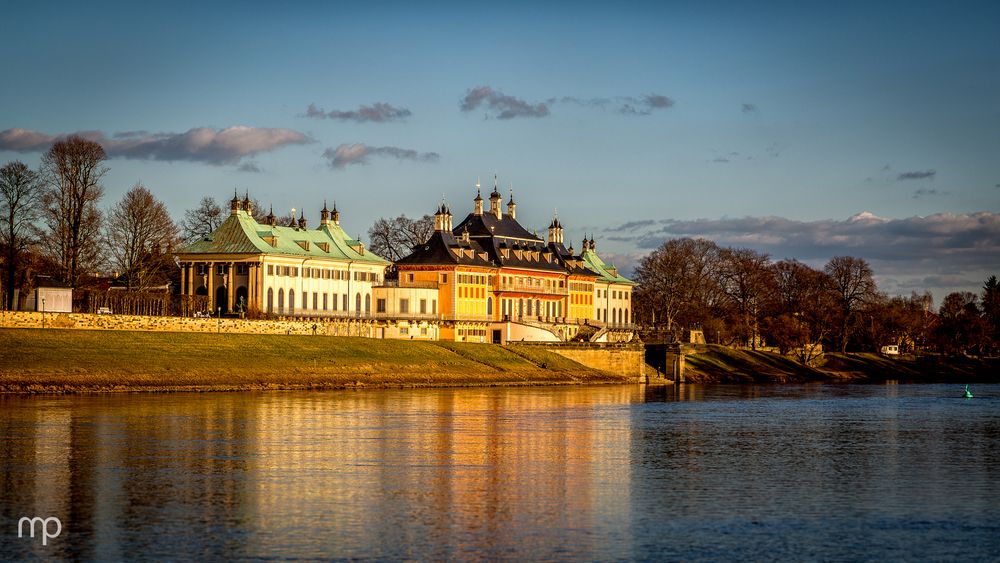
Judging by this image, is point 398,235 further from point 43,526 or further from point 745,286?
point 43,526

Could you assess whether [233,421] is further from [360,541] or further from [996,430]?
[996,430]

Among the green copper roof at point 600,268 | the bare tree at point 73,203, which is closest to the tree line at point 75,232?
the bare tree at point 73,203

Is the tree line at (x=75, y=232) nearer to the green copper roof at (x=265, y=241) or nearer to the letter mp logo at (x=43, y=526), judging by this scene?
the green copper roof at (x=265, y=241)

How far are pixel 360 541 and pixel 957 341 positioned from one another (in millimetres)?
166779

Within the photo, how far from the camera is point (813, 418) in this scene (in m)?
69.0

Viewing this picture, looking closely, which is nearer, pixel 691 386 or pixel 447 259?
A: pixel 691 386

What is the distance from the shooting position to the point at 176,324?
93.4 m

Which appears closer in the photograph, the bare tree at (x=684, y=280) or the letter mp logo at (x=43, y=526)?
the letter mp logo at (x=43, y=526)

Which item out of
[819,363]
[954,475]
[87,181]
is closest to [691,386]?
[819,363]

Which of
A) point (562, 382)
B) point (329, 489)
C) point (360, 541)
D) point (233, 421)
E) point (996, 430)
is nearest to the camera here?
point (360, 541)

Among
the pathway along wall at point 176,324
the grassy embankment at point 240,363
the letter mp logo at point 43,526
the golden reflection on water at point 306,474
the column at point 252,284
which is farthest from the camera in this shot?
the column at point 252,284

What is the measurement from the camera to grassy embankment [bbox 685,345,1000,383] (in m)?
134

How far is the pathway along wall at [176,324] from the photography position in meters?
82.9

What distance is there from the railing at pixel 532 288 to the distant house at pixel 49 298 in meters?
50.6
